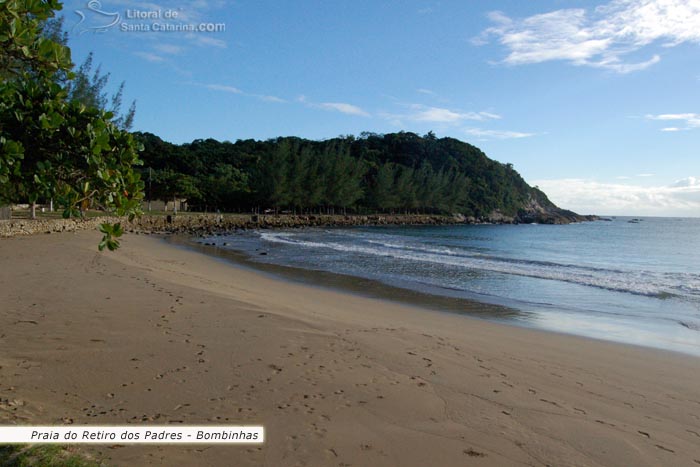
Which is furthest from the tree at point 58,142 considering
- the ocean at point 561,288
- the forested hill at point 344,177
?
the forested hill at point 344,177

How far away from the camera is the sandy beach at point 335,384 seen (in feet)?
12.2

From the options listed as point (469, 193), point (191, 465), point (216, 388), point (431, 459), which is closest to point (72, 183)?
point (191, 465)

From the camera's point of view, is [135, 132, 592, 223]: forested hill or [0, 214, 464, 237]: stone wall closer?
[0, 214, 464, 237]: stone wall

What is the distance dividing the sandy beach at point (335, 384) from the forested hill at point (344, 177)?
49147 millimetres

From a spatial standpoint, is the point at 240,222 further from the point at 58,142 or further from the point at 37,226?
the point at 58,142

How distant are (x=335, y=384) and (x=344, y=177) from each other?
8519 cm

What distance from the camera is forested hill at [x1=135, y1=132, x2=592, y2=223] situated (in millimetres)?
73375

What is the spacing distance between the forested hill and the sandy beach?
49147mm

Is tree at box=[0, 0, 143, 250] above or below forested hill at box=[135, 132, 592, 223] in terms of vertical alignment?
below

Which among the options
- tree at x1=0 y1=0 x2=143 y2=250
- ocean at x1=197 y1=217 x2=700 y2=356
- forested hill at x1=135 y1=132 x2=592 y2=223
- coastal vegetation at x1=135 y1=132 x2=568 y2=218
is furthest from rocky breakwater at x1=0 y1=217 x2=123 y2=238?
forested hill at x1=135 y1=132 x2=592 y2=223

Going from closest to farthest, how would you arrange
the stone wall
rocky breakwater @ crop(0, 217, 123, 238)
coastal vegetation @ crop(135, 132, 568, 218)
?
rocky breakwater @ crop(0, 217, 123, 238) → the stone wall → coastal vegetation @ crop(135, 132, 568, 218)

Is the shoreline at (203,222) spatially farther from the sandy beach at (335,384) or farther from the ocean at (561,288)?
the ocean at (561,288)

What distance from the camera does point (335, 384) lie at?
4926mm

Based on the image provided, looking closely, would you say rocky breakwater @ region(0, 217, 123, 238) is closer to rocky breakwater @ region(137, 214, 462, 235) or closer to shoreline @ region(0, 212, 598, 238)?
shoreline @ region(0, 212, 598, 238)
